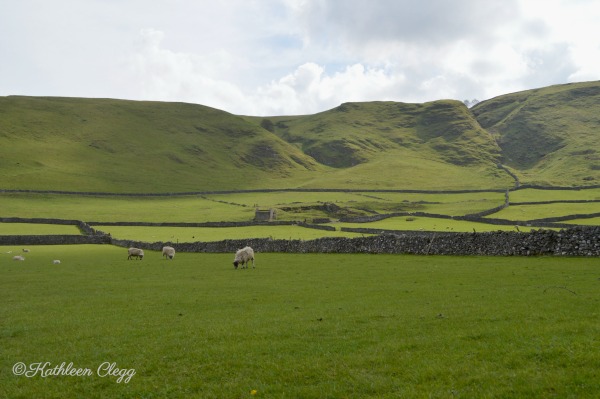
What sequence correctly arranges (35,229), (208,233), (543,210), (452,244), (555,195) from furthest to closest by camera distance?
(555,195) → (543,210) → (35,229) → (208,233) → (452,244)

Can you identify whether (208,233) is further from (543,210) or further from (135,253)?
(543,210)

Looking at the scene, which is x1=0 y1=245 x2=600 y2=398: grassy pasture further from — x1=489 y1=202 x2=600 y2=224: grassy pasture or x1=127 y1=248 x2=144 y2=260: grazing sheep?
x1=489 y1=202 x2=600 y2=224: grassy pasture

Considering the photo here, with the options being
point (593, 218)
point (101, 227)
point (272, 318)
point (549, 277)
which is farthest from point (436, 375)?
point (101, 227)

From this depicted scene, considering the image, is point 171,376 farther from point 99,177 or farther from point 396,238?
point 99,177

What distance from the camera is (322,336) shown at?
13992 millimetres

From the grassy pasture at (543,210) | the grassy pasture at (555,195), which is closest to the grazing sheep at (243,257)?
the grassy pasture at (543,210)

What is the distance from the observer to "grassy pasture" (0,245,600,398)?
33.5 ft

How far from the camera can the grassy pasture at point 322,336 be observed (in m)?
10.2

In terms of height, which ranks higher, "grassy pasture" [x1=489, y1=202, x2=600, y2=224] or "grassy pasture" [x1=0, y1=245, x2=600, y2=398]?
"grassy pasture" [x1=489, y1=202, x2=600, y2=224]

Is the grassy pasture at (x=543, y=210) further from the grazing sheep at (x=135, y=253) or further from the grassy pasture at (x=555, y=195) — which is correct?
the grazing sheep at (x=135, y=253)

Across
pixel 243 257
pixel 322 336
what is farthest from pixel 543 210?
pixel 322 336

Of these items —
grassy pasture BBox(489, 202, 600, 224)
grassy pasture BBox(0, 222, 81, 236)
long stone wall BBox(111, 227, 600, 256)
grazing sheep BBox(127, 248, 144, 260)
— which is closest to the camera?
long stone wall BBox(111, 227, 600, 256)

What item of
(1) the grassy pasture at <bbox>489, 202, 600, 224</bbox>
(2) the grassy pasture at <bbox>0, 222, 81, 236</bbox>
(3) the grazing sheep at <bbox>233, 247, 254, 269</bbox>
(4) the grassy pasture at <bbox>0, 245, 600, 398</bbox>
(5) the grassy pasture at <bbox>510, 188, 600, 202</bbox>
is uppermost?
(5) the grassy pasture at <bbox>510, 188, 600, 202</bbox>

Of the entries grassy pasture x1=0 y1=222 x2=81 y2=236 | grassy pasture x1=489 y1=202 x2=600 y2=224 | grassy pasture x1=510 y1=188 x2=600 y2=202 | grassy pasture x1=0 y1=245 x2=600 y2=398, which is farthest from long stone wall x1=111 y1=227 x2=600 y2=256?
grassy pasture x1=510 y1=188 x2=600 y2=202
